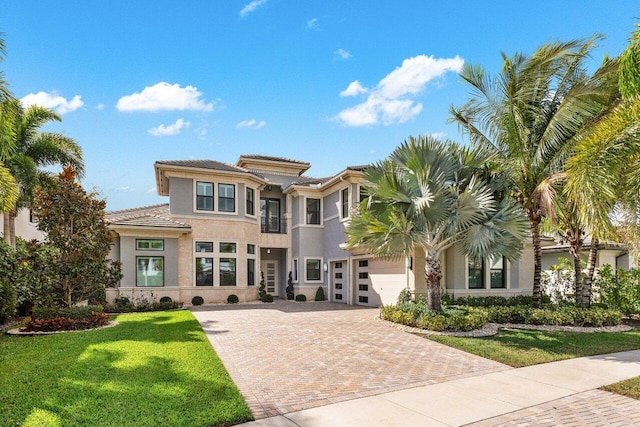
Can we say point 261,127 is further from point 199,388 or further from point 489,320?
point 199,388

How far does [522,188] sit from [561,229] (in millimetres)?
2880

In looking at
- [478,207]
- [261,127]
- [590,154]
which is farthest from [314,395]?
[261,127]

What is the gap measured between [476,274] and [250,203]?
463 inches

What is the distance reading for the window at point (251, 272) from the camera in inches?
819

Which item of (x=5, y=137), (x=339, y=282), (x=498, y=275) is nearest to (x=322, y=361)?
(x=5, y=137)

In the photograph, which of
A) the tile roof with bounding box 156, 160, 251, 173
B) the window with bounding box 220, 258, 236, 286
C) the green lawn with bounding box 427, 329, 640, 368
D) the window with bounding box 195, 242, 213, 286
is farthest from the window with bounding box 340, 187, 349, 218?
the green lawn with bounding box 427, 329, 640, 368

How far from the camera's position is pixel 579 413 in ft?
17.9

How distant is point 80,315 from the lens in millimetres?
12281

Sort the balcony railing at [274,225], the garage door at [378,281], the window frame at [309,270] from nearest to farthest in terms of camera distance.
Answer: the garage door at [378,281], the window frame at [309,270], the balcony railing at [274,225]

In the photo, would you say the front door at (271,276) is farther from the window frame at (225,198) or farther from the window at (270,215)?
the window frame at (225,198)

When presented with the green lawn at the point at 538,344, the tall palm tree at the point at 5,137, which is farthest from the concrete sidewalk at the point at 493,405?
the tall palm tree at the point at 5,137

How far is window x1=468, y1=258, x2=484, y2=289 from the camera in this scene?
1681 cm

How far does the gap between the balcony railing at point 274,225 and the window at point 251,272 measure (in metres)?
2.46

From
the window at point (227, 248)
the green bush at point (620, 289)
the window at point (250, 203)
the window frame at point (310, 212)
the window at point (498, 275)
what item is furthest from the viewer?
the window frame at point (310, 212)
